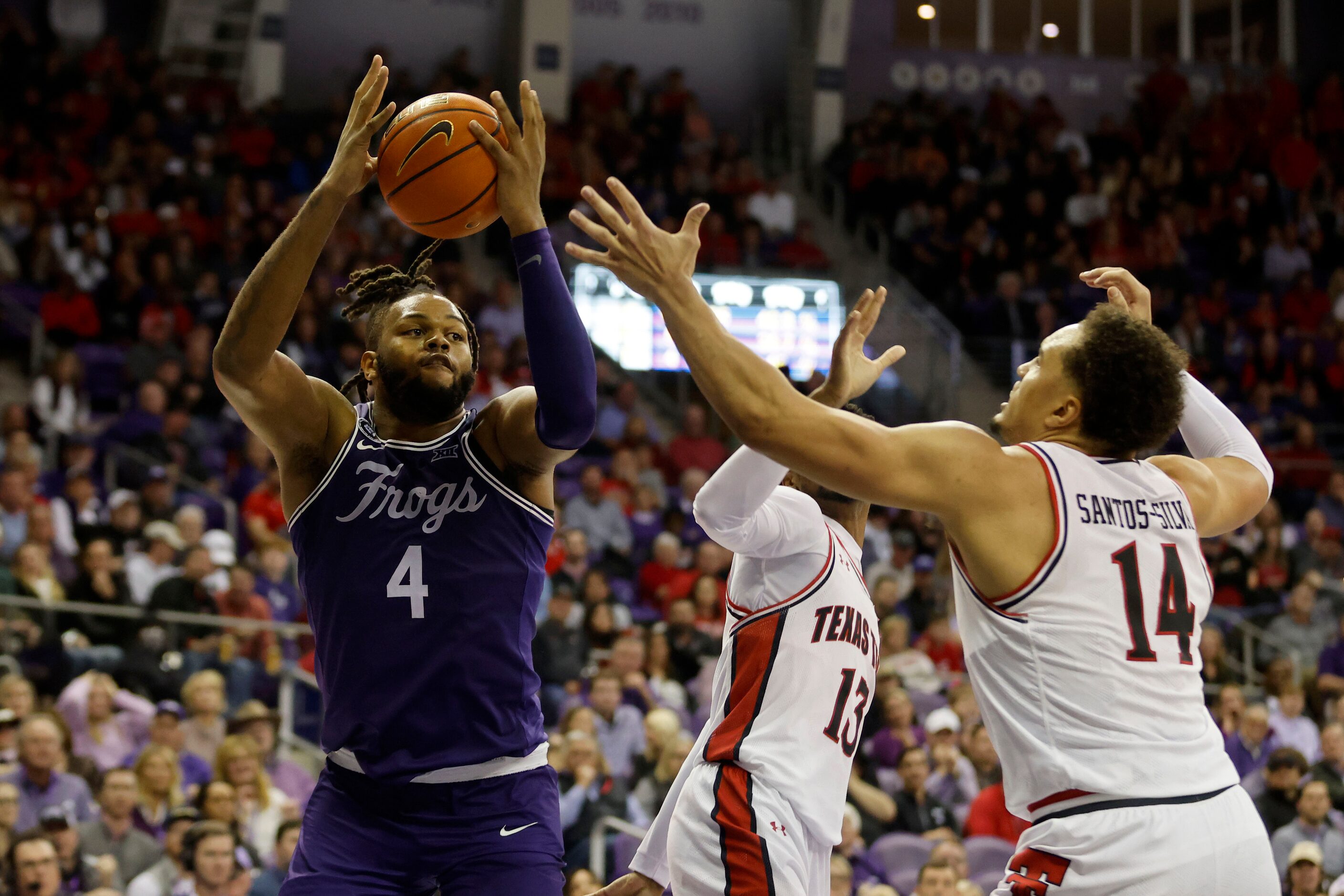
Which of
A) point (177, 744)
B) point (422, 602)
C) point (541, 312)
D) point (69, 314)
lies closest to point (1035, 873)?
point (422, 602)

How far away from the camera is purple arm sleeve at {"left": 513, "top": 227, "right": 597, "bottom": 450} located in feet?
10.9

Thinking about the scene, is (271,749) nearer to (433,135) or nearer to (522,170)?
(433,135)

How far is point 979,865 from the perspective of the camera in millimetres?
8180

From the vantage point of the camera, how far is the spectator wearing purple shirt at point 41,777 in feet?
23.7

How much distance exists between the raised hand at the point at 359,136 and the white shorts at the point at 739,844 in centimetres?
196

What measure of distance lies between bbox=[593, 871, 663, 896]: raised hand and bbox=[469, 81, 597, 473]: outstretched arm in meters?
1.56

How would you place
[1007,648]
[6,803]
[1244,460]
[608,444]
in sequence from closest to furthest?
[1007,648]
[1244,460]
[6,803]
[608,444]

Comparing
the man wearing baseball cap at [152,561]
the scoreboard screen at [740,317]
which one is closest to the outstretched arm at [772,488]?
the man wearing baseball cap at [152,561]

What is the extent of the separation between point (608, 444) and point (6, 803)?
6850 mm

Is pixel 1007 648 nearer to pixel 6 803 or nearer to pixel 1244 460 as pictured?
pixel 1244 460

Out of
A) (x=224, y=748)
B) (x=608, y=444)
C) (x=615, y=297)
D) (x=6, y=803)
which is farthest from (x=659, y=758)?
(x=615, y=297)

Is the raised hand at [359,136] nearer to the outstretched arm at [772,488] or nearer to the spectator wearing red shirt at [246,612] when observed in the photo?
the outstretched arm at [772,488]

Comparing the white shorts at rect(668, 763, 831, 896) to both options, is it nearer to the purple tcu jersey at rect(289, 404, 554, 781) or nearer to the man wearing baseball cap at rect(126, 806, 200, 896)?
the purple tcu jersey at rect(289, 404, 554, 781)

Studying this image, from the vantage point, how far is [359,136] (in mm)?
3428
